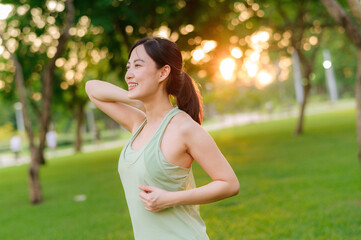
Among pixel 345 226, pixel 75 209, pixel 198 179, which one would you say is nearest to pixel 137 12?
pixel 198 179

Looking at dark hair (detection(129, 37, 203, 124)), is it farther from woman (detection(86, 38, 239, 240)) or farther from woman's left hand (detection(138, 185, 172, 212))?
woman's left hand (detection(138, 185, 172, 212))

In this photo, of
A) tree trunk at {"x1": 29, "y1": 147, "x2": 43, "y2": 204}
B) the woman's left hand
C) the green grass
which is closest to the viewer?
the woman's left hand

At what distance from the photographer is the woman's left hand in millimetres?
1813

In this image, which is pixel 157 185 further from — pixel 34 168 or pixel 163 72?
pixel 34 168

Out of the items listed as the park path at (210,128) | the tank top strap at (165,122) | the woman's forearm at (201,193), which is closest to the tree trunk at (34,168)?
the tank top strap at (165,122)

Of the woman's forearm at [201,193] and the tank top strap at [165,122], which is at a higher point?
the tank top strap at [165,122]

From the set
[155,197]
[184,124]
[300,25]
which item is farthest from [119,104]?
[300,25]

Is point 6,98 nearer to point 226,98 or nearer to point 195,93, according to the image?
point 195,93

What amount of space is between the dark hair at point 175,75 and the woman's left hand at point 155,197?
17.7 inches

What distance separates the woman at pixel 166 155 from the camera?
183cm

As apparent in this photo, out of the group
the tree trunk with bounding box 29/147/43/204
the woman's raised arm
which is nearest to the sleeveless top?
the woman's raised arm

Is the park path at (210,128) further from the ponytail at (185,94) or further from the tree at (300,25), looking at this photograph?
the ponytail at (185,94)

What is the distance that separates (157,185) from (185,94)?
49 centimetres

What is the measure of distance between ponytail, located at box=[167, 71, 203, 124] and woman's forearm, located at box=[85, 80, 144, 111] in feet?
0.95
